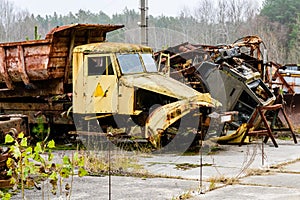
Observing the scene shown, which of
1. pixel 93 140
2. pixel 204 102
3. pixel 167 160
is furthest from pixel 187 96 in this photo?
pixel 93 140

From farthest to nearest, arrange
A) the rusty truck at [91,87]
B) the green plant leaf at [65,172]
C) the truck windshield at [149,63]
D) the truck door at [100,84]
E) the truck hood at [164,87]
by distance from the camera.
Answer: the truck windshield at [149,63] → the truck door at [100,84] → the rusty truck at [91,87] → the truck hood at [164,87] → the green plant leaf at [65,172]

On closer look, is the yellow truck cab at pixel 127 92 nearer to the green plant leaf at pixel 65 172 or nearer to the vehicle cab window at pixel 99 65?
the vehicle cab window at pixel 99 65

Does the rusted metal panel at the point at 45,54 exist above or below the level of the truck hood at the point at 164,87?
above

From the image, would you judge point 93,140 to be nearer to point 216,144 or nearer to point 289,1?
point 216,144

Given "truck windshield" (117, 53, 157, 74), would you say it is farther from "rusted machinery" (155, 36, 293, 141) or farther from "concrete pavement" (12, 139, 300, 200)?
"concrete pavement" (12, 139, 300, 200)

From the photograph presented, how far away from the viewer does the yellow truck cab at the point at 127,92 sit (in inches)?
483

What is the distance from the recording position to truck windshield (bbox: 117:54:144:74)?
13141mm

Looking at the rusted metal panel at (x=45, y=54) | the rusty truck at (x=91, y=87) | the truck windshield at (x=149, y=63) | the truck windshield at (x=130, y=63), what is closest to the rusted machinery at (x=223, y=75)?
the truck windshield at (x=149, y=63)

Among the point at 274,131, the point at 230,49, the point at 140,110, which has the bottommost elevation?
the point at 274,131

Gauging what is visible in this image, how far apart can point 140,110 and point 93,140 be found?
1.42m

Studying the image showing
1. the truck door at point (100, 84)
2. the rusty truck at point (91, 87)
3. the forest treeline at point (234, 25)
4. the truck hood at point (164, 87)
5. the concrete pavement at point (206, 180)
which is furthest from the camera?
the forest treeline at point (234, 25)

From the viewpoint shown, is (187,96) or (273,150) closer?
(187,96)

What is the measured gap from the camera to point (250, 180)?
31.1 feet

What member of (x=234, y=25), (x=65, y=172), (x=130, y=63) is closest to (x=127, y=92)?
(x=130, y=63)
